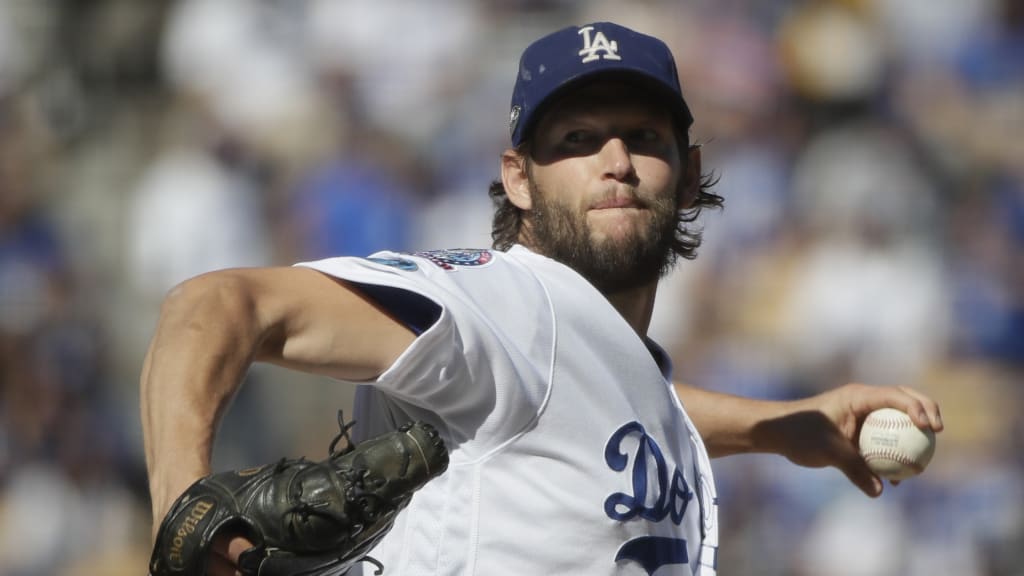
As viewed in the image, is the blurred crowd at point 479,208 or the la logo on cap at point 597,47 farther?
the blurred crowd at point 479,208

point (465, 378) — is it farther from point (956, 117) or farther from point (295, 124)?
point (956, 117)

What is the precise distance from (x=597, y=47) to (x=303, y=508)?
52.9 inches

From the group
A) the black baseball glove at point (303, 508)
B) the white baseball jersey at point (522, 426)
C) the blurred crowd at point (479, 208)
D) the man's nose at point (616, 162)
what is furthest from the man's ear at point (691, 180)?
the blurred crowd at point (479, 208)

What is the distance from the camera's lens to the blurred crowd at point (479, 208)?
21.0 ft

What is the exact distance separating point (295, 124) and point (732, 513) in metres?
3.21

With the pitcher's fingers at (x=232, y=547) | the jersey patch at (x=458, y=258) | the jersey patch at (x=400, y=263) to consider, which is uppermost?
the jersey patch at (x=458, y=258)

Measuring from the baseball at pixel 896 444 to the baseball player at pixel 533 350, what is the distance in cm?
4

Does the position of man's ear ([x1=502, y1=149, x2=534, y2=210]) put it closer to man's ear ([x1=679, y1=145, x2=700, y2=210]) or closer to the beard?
the beard

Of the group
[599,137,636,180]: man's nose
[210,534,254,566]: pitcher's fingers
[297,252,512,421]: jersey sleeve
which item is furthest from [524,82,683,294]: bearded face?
[210,534,254,566]: pitcher's fingers

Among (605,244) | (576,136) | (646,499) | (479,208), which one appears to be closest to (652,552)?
(646,499)

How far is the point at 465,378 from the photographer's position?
2.19 metres

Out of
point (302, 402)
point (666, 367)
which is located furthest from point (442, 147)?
point (666, 367)

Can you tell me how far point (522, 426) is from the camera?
2320 mm

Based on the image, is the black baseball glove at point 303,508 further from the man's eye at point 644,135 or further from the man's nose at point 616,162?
the man's eye at point 644,135
